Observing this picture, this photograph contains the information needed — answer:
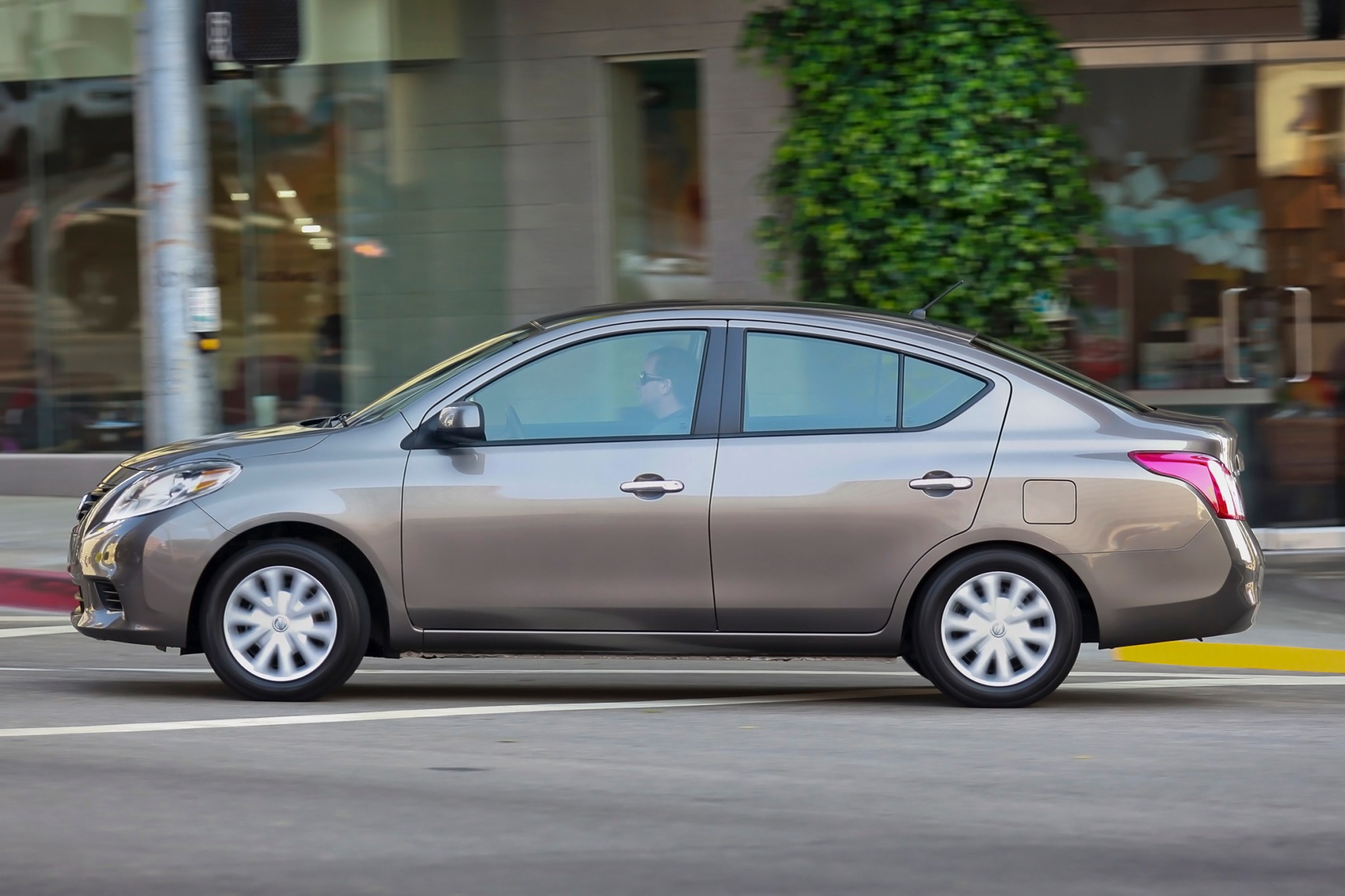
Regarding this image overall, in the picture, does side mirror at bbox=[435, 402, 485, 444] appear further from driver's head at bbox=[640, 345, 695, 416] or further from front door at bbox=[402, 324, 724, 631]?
driver's head at bbox=[640, 345, 695, 416]

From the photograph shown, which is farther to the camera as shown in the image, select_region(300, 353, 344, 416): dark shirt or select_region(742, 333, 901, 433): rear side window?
select_region(300, 353, 344, 416): dark shirt

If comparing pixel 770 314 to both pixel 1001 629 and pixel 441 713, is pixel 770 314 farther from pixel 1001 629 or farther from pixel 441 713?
pixel 441 713

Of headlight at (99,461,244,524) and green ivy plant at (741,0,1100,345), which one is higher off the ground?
green ivy plant at (741,0,1100,345)

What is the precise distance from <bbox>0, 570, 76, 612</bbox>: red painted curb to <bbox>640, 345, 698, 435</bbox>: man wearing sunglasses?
16.7 feet

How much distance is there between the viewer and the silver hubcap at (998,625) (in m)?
6.88

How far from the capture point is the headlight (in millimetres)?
6906

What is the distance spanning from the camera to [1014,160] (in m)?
11.9

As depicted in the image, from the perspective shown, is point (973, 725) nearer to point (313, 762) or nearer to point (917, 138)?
point (313, 762)

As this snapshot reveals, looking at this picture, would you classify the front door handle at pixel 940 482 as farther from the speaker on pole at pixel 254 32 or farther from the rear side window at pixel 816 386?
the speaker on pole at pixel 254 32

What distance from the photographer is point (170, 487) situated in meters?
6.95

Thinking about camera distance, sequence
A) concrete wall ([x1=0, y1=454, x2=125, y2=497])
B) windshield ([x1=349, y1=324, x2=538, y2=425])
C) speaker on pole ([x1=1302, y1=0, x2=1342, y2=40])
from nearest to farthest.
→ windshield ([x1=349, y1=324, x2=538, y2=425]) → speaker on pole ([x1=1302, y1=0, x2=1342, y2=40]) → concrete wall ([x1=0, y1=454, x2=125, y2=497])

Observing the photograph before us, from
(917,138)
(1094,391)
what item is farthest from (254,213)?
(1094,391)

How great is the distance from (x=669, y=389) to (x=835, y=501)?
2.56 ft

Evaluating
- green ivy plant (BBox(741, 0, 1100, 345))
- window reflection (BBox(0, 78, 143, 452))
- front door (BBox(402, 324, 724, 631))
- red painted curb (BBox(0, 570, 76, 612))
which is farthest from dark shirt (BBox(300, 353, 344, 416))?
front door (BBox(402, 324, 724, 631))
